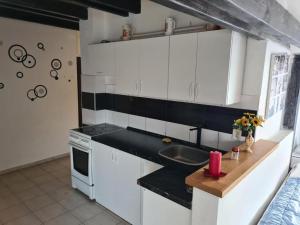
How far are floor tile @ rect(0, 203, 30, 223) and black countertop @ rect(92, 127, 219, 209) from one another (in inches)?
49.0

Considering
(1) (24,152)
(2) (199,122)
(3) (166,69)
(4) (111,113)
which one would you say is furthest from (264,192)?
(1) (24,152)

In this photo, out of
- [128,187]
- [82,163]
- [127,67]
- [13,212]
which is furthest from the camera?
[82,163]

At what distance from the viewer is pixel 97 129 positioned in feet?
10.3

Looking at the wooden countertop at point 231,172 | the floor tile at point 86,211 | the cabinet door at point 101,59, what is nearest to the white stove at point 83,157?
the floor tile at point 86,211

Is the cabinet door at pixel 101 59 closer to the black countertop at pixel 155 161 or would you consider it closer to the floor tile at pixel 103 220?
the black countertop at pixel 155 161

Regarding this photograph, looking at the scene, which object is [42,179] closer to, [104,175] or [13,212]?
[13,212]

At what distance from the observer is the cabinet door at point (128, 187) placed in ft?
7.57

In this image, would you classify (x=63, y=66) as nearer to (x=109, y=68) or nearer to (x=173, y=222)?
(x=109, y=68)

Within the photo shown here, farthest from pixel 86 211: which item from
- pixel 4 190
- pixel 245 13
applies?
pixel 245 13

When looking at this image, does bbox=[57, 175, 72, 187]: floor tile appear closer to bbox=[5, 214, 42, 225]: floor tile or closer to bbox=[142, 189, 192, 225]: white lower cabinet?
bbox=[5, 214, 42, 225]: floor tile

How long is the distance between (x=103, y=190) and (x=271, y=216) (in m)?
1.86

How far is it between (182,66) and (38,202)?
100 inches

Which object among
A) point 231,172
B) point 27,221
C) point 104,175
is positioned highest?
point 231,172

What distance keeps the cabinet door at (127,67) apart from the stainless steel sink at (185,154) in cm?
83
